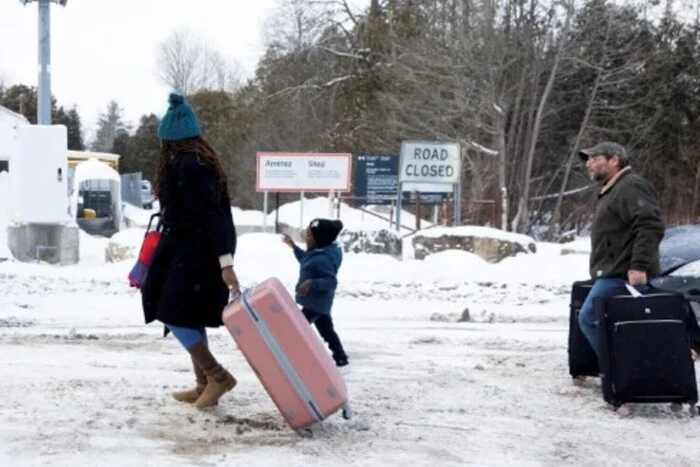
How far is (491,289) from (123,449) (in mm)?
9285

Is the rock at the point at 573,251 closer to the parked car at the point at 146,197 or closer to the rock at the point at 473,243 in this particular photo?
the rock at the point at 473,243

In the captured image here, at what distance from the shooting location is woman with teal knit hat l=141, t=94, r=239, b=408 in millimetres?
5730

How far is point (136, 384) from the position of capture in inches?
272

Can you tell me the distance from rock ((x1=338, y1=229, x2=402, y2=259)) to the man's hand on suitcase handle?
1088 centimetres

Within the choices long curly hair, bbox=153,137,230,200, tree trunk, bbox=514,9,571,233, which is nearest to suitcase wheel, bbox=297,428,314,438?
long curly hair, bbox=153,137,230,200

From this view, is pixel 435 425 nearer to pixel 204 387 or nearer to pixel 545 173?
pixel 204 387

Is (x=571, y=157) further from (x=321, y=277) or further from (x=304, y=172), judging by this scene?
(x=321, y=277)

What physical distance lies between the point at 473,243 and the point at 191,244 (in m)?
12.2

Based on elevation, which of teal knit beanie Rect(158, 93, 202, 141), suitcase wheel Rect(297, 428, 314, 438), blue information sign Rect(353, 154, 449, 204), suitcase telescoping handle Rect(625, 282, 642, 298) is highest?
teal knit beanie Rect(158, 93, 202, 141)

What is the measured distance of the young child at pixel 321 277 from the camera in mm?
7574

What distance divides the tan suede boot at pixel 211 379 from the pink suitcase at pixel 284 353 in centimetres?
59

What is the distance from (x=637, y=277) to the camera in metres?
6.30

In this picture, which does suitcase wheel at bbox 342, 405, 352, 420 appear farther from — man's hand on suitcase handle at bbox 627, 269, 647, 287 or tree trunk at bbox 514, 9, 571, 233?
tree trunk at bbox 514, 9, 571, 233

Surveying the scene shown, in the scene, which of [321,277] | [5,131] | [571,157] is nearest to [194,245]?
[321,277]
